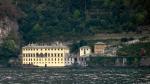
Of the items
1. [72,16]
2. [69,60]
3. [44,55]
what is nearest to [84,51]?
[69,60]

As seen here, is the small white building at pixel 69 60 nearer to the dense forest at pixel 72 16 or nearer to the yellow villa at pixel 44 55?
the yellow villa at pixel 44 55

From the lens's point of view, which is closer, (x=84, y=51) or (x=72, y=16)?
(x=84, y=51)

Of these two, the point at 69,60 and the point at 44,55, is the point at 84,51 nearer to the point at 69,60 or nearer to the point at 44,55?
the point at 69,60

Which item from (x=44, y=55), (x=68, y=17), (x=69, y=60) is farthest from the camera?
(x=68, y=17)

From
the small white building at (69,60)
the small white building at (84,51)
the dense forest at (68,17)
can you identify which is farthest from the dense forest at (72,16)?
the small white building at (69,60)

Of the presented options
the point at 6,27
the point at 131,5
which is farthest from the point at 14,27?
the point at 131,5

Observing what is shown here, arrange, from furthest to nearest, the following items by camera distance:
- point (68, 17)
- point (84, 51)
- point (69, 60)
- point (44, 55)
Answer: point (68, 17) → point (44, 55) → point (69, 60) → point (84, 51)

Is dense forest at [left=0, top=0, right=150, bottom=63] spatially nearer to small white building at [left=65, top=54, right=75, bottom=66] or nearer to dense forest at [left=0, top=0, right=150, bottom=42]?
dense forest at [left=0, top=0, right=150, bottom=42]
